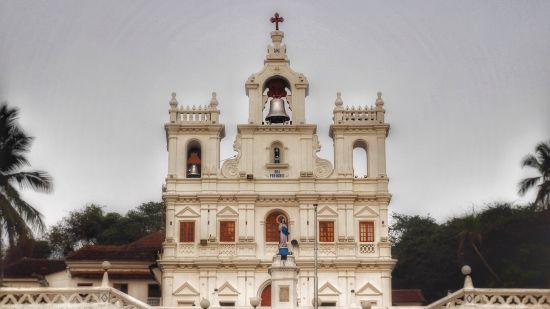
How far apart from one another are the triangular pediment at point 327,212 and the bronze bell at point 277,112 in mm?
5253

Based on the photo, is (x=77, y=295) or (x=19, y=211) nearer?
(x=77, y=295)

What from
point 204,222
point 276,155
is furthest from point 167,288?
point 276,155

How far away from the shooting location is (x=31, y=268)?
5406cm

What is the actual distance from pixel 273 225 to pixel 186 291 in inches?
215

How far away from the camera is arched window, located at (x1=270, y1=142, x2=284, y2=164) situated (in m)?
50.2

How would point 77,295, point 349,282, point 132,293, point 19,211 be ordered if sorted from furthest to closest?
point 132,293 < point 349,282 < point 19,211 < point 77,295

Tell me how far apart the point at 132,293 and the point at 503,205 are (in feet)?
85.0

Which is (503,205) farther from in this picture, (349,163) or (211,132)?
(211,132)

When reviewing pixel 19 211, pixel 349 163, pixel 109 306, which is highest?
pixel 349 163

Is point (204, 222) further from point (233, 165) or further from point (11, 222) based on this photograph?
point (11, 222)

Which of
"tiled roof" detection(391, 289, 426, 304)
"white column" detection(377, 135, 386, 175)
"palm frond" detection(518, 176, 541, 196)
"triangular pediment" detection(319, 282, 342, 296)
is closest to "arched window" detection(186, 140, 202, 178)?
"triangular pediment" detection(319, 282, 342, 296)

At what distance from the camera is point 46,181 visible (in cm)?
3362

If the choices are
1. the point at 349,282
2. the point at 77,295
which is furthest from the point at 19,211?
the point at 349,282

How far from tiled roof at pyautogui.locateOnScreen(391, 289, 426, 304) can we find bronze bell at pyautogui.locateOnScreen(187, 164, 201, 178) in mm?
13669
